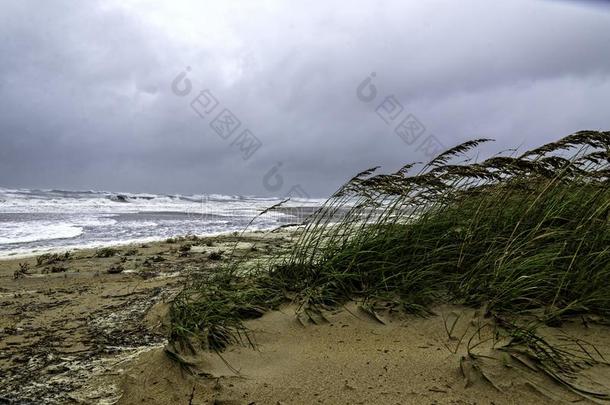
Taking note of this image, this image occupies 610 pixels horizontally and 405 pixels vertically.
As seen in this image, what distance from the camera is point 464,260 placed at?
3486 millimetres

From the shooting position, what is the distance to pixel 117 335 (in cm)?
360

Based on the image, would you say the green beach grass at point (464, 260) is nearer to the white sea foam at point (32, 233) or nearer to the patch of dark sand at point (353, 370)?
the patch of dark sand at point (353, 370)

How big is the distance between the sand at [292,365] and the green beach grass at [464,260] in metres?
0.13

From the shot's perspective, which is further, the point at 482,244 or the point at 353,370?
the point at 482,244

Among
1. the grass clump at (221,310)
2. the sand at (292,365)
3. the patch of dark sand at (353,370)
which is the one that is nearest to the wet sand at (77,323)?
the sand at (292,365)

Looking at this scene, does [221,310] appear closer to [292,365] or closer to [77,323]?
[292,365]

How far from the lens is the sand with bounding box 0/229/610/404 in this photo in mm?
2330

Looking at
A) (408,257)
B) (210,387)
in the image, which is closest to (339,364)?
(210,387)

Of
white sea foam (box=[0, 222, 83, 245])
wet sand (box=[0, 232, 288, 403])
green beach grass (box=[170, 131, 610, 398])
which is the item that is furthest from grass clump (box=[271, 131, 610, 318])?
white sea foam (box=[0, 222, 83, 245])

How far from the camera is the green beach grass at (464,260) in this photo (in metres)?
2.93

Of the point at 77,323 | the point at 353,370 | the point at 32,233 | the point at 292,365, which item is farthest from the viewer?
the point at 32,233

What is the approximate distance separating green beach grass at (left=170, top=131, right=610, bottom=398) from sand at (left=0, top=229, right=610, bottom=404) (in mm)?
125

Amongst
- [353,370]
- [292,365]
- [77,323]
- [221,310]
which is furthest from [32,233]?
[353,370]

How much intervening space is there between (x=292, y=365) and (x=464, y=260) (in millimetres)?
1633
